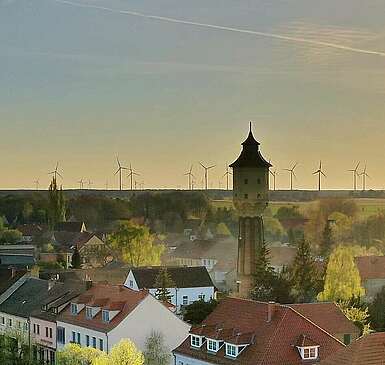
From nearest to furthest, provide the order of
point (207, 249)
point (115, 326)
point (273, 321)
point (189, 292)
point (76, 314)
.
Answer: point (273, 321)
point (115, 326)
point (76, 314)
point (189, 292)
point (207, 249)

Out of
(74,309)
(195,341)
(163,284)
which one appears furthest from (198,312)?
(163,284)

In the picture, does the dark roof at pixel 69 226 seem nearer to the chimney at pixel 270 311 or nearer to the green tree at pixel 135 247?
the green tree at pixel 135 247

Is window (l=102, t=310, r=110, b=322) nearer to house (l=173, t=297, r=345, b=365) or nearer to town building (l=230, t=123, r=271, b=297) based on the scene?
house (l=173, t=297, r=345, b=365)

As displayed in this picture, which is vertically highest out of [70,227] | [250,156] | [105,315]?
[250,156]

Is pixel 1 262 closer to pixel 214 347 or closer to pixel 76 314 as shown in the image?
pixel 76 314

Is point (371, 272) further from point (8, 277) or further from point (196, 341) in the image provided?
→ point (196, 341)

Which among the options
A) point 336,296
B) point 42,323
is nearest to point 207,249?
point 336,296

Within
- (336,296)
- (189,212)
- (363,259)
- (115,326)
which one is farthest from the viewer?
(189,212)
